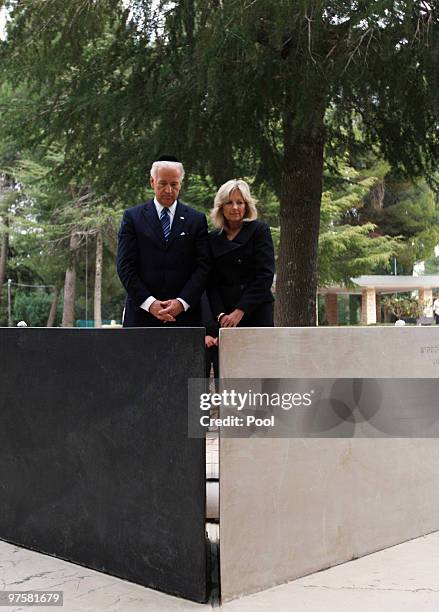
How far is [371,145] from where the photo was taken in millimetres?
7621

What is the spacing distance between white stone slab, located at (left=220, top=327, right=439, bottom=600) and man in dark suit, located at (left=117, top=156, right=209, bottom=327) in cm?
80

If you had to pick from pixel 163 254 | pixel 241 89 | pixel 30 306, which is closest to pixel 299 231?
pixel 241 89

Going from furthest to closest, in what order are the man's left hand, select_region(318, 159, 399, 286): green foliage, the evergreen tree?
select_region(318, 159, 399, 286): green foliage, the evergreen tree, the man's left hand

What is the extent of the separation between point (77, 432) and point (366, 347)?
140 centimetres

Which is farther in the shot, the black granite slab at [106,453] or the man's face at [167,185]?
the man's face at [167,185]

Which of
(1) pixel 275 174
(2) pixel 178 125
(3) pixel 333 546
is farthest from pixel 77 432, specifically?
(1) pixel 275 174

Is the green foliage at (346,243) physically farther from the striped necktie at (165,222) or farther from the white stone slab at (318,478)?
the white stone slab at (318,478)

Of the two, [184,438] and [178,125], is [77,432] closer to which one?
[184,438]

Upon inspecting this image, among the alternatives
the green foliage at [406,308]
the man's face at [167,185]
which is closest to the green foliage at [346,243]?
the green foliage at [406,308]

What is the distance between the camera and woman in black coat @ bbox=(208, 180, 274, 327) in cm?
370

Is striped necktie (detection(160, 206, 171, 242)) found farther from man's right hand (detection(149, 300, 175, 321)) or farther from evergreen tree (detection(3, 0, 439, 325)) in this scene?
evergreen tree (detection(3, 0, 439, 325))

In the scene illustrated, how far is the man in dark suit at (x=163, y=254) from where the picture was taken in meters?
3.72

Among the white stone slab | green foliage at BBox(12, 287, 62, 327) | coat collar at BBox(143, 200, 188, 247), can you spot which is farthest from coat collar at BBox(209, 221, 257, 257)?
green foliage at BBox(12, 287, 62, 327)

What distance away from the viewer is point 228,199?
370 cm
